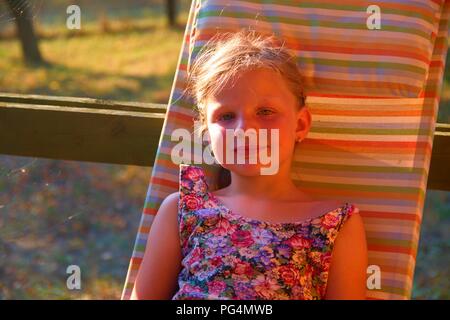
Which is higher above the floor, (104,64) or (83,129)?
(104,64)

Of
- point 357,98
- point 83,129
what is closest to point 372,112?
point 357,98

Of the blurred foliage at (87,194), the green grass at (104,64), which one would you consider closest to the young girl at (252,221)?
the blurred foliage at (87,194)

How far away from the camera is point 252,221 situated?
2.24 m

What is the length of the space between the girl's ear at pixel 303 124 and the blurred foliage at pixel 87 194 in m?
1.10

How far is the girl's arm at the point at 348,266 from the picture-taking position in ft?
7.15

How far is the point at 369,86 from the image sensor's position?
2457 millimetres

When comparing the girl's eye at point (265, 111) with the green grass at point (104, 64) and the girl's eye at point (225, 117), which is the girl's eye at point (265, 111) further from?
the green grass at point (104, 64)

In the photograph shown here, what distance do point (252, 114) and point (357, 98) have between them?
424 millimetres

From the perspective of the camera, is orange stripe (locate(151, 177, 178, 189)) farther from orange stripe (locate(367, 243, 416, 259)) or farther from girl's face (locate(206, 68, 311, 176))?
orange stripe (locate(367, 243, 416, 259))

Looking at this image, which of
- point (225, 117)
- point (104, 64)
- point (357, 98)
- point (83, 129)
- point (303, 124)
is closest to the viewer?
point (225, 117)

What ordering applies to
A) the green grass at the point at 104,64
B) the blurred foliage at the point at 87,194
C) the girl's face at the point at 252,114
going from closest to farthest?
the girl's face at the point at 252,114 → the blurred foliage at the point at 87,194 → the green grass at the point at 104,64

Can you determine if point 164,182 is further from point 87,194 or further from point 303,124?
point 87,194

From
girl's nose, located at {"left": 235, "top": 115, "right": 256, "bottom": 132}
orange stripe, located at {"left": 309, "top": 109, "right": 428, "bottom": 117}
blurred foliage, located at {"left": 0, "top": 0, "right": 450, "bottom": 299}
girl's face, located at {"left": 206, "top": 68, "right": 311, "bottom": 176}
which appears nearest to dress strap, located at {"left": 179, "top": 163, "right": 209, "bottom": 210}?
girl's face, located at {"left": 206, "top": 68, "right": 311, "bottom": 176}
